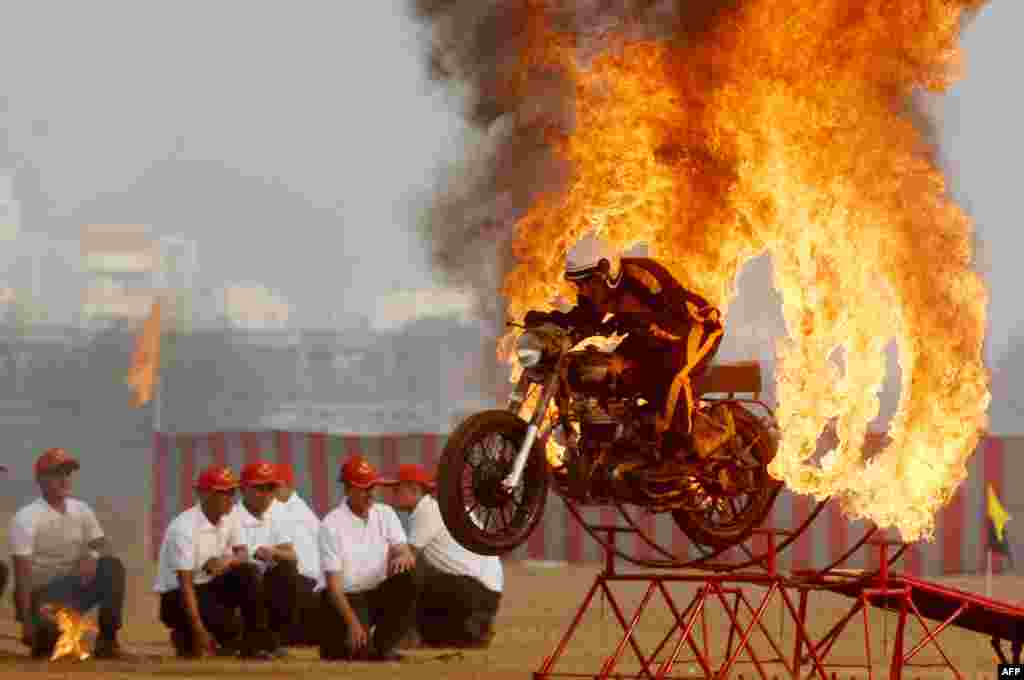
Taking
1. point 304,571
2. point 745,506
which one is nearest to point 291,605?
point 304,571

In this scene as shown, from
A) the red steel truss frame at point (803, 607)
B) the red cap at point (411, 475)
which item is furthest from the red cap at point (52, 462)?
the red steel truss frame at point (803, 607)

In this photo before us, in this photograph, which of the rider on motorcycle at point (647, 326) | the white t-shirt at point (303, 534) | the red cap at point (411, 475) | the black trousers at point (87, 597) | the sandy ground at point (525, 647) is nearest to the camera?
the rider on motorcycle at point (647, 326)

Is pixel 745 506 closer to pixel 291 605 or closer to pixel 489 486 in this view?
pixel 489 486

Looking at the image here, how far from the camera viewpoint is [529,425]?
16938mm

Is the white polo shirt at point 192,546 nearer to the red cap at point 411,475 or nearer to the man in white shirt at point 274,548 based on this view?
the man in white shirt at point 274,548

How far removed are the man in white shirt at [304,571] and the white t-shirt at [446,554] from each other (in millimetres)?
964

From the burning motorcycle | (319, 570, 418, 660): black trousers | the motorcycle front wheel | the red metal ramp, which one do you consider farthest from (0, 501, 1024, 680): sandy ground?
the motorcycle front wheel

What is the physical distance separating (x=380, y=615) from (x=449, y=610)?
1.22 m

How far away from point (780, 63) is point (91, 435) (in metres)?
52.0

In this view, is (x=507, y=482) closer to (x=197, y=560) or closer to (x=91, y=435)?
(x=197, y=560)

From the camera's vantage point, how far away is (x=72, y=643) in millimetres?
21750

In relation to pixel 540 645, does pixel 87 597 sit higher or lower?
higher

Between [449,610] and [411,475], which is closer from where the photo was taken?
[449,610]

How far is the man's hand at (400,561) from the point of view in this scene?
72.9ft
